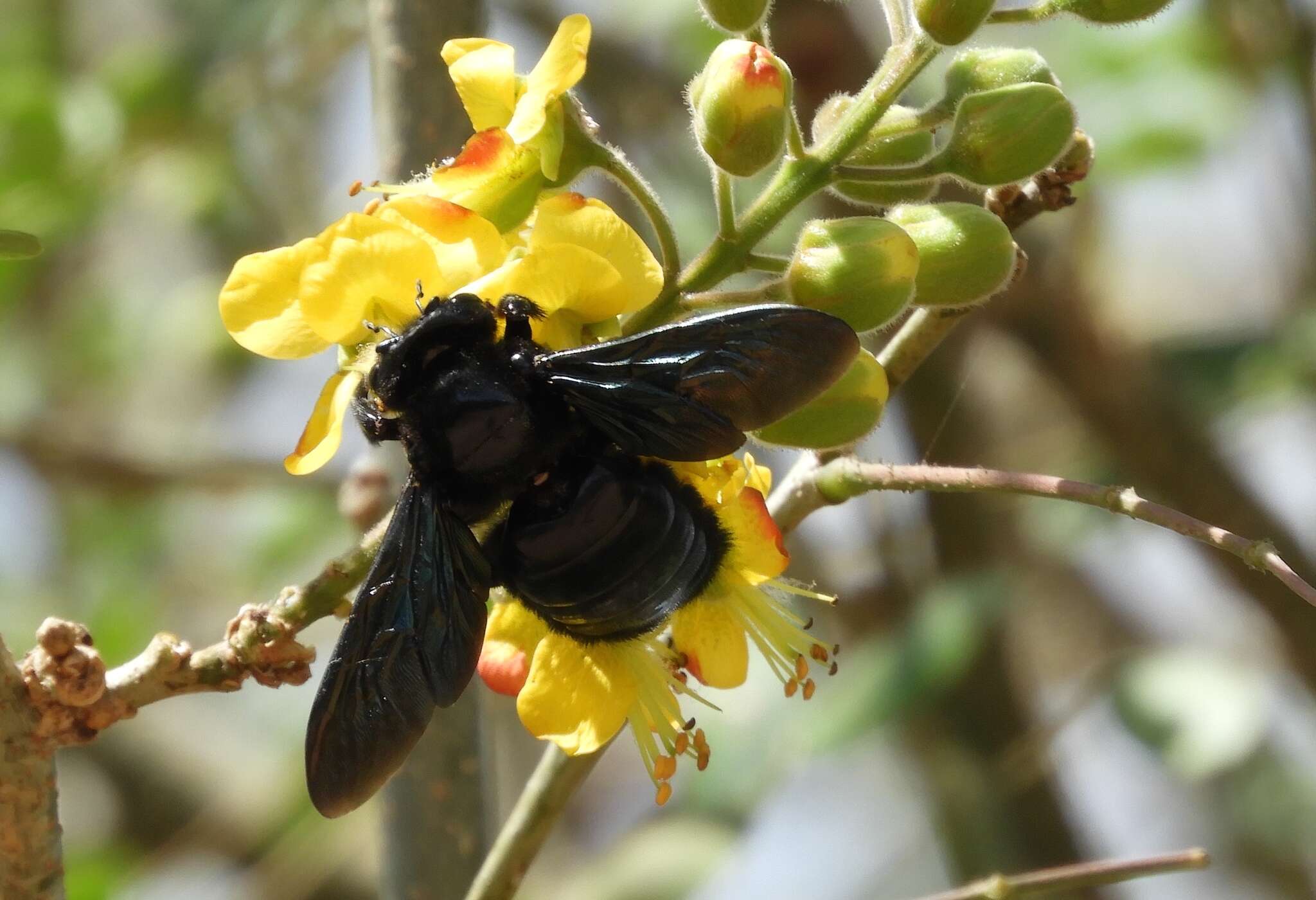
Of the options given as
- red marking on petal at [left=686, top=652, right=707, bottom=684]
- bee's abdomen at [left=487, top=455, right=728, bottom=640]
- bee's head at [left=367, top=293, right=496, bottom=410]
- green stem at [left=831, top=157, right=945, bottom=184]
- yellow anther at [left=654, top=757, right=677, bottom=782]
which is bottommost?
yellow anther at [left=654, top=757, right=677, bottom=782]

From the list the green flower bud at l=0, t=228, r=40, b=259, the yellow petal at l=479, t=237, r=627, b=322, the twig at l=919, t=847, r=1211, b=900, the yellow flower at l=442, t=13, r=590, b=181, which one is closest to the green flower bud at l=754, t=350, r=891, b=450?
the yellow petal at l=479, t=237, r=627, b=322

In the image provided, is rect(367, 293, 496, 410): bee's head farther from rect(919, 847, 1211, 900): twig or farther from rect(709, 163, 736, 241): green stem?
rect(919, 847, 1211, 900): twig

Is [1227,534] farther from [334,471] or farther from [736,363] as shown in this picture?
[334,471]

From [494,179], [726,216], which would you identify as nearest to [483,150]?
[494,179]

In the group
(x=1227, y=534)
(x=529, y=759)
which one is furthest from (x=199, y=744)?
(x=1227, y=534)

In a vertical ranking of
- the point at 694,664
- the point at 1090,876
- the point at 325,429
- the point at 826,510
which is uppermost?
the point at 325,429

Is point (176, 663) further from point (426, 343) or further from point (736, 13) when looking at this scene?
point (736, 13)
